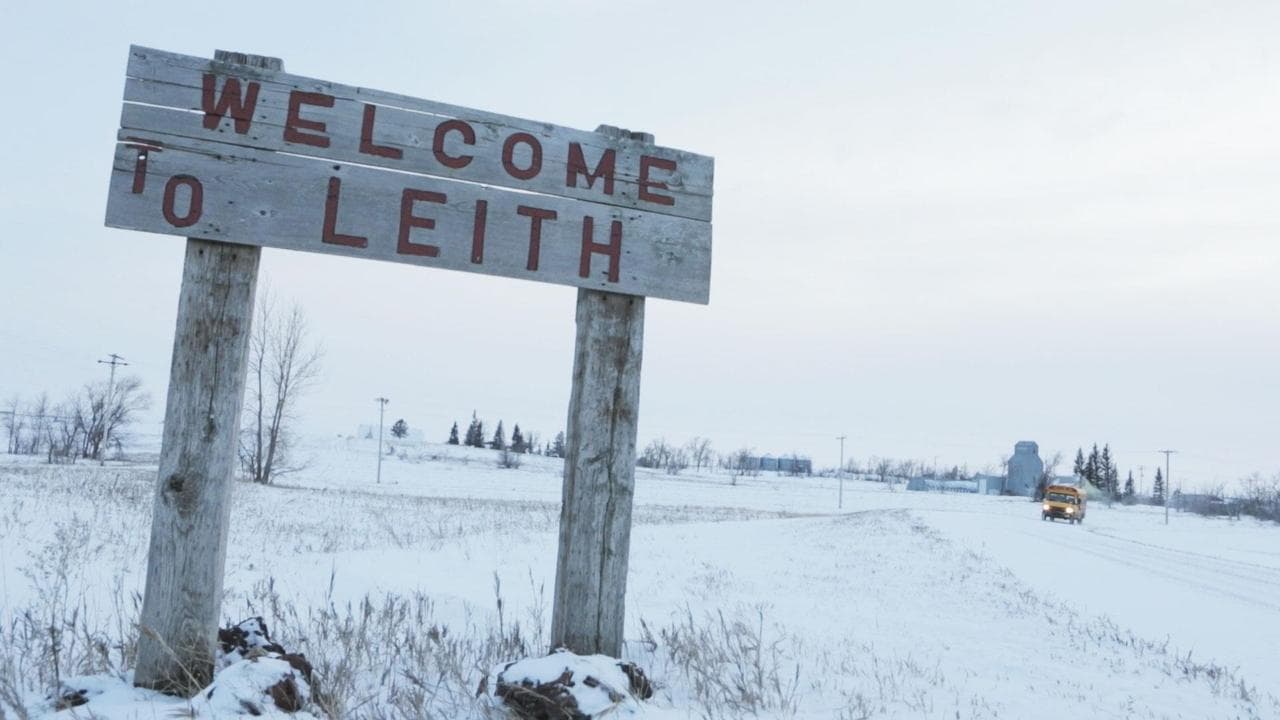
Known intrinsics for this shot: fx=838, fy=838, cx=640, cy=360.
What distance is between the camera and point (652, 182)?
4.55 metres

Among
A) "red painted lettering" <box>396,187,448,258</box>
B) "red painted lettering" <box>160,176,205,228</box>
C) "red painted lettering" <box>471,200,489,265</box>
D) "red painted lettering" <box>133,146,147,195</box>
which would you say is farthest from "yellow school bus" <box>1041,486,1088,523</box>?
"red painted lettering" <box>133,146,147,195</box>

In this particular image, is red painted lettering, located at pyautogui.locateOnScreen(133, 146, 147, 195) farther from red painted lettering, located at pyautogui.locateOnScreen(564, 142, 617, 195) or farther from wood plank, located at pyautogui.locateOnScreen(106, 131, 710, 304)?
red painted lettering, located at pyautogui.locateOnScreen(564, 142, 617, 195)

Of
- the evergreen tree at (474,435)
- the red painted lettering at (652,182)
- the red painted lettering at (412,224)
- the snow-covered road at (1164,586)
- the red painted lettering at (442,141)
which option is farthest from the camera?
the evergreen tree at (474,435)

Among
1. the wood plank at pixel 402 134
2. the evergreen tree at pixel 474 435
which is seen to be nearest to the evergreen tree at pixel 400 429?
the evergreen tree at pixel 474 435

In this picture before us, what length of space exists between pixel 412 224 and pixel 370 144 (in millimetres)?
453

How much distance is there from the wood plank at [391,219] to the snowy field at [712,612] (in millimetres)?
1827

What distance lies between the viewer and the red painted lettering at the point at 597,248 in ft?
14.2

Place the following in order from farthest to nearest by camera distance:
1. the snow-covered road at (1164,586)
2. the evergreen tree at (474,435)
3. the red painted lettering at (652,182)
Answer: the evergreen tree at (474,435)
the snow-covered road at (1164,586)
the red painted lettering at (652,182)

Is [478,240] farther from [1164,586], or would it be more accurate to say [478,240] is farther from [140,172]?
[1164,586]

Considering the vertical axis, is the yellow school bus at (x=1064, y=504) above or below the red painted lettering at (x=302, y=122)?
below

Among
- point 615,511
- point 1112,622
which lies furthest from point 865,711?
point 1112,622

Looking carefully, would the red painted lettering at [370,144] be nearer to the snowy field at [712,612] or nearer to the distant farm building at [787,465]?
the snowy field at [712,612]

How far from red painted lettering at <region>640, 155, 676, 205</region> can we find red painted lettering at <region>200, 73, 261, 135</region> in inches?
76.5

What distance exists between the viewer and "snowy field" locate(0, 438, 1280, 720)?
4031mm
